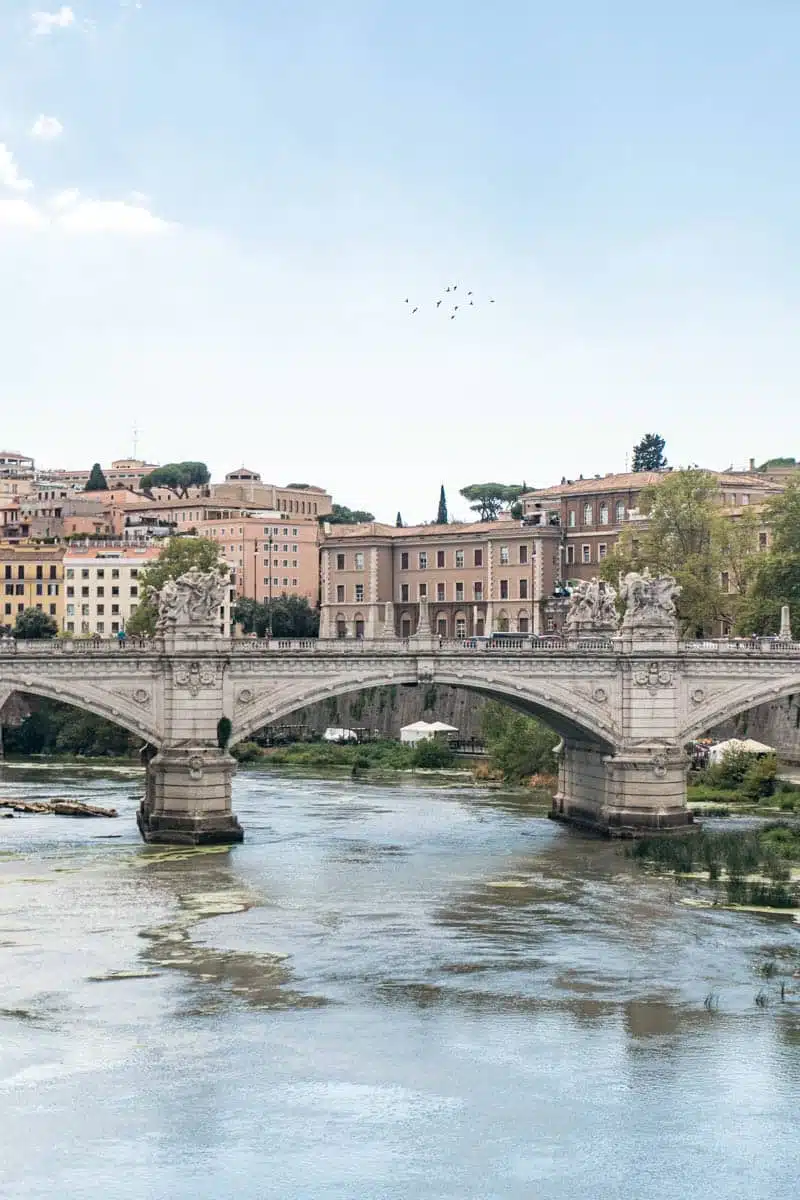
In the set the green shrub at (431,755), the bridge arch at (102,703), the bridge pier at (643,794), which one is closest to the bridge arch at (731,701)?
the bridge pier at (643,794)

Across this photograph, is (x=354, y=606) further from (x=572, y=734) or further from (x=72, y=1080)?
(x=72, y=1080)

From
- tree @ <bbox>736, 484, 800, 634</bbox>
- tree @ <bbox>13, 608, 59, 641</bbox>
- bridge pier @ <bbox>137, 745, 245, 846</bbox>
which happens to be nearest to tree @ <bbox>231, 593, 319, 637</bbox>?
tree @ <bbox>13, 608, 59, 641</bbox>

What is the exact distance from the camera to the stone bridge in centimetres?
5666

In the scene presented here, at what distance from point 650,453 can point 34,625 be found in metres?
41.7

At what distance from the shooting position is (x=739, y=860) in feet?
172

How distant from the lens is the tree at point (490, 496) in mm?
173375

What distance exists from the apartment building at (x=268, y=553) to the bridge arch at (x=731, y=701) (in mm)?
77936

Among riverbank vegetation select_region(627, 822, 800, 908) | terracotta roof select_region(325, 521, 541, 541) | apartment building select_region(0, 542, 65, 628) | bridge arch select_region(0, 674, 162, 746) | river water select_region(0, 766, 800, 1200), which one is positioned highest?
terracotta roof select_region(325, 521, 541, 541)

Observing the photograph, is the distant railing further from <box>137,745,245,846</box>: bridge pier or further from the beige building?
the beige building

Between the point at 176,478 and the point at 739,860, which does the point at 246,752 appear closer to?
the point at 739,860

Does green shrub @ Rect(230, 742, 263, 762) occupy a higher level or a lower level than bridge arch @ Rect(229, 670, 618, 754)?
lower

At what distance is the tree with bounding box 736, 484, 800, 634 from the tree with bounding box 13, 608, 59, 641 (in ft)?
162

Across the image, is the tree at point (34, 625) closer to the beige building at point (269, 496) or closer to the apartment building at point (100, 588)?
the apartment building at point (100, 588)

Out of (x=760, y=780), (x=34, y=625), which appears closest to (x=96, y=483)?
(x=34, y=625)
